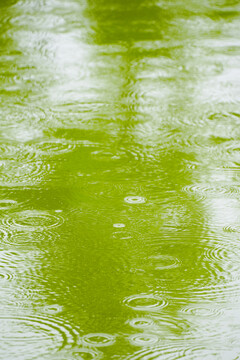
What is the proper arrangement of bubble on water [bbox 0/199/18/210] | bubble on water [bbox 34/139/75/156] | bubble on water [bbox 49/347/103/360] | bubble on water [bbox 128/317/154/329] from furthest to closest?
bubble on water [bbox 34/139/75/156]
bubble on water [bbox 0/199/18/210]
bubble on water [bbox 128/317/154/329]
bubble on water [bbox 49/347/103/360]

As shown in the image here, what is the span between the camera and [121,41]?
3555 mm

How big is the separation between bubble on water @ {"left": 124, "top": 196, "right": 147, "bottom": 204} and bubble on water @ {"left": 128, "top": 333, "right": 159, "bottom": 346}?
730 mm

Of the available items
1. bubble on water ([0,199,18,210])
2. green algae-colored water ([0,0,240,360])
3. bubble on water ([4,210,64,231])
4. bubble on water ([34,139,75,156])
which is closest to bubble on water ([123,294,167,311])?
green algae-colored water ([0,0,240,360])

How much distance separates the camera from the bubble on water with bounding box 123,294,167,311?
1576 mm

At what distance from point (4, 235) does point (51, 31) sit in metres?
2.07

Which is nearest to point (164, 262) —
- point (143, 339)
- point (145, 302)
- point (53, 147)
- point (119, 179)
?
point (145, 302)

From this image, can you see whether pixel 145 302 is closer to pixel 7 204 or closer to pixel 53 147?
pixel 7 204

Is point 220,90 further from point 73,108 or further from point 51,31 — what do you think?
point 51,31

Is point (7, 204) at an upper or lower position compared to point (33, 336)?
upper

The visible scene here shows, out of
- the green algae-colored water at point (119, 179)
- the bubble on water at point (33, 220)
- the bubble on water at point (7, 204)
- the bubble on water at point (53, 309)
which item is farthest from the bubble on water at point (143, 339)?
the bubble on water at point (7, 204)

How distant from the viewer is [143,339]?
1.46 m

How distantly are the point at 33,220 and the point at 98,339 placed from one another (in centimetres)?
69

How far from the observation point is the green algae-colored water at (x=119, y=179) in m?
1.52

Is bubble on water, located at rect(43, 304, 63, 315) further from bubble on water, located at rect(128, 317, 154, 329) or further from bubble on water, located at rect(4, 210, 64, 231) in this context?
bubble on water, located at rect(4, 210, 64, 231)
